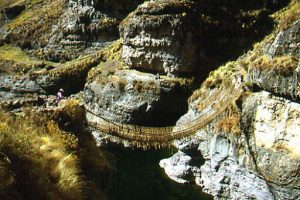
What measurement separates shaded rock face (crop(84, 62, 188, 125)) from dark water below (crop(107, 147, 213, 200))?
3.72 m

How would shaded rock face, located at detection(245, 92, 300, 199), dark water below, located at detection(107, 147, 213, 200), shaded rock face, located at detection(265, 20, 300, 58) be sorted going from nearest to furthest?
shaded rock face, located at detection(245, 92, 300, 199)
shaded rock face, located at detection(265, 20, 300, 58)
dark water below, located at detection(107, 147, 213, 200)

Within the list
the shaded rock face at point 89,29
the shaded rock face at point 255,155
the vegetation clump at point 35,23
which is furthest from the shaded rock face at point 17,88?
the shaded rock face at point 255,155

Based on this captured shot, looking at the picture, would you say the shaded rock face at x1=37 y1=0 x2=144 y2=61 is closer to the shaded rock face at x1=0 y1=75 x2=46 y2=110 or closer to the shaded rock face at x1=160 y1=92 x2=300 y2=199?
the shaded rock face at x1=0 y1=75 x2=46 y2=110

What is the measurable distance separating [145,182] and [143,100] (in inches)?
379

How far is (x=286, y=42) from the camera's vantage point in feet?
75.8

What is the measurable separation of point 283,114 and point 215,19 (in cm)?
1842

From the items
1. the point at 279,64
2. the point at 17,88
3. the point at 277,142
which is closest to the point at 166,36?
the point at 279,64

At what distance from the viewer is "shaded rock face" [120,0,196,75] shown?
123 ft

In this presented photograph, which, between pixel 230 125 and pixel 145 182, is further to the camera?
pixel 145 182

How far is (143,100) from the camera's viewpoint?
121 feet

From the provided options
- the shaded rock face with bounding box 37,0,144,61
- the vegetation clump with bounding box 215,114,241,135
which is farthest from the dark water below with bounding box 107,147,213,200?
the shaded rock face with bounding box 37,0,144,61

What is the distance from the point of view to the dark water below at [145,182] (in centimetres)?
2616

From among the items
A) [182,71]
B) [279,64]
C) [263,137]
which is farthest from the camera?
[182,71]

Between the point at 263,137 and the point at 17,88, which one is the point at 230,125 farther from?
the point at 17,88
